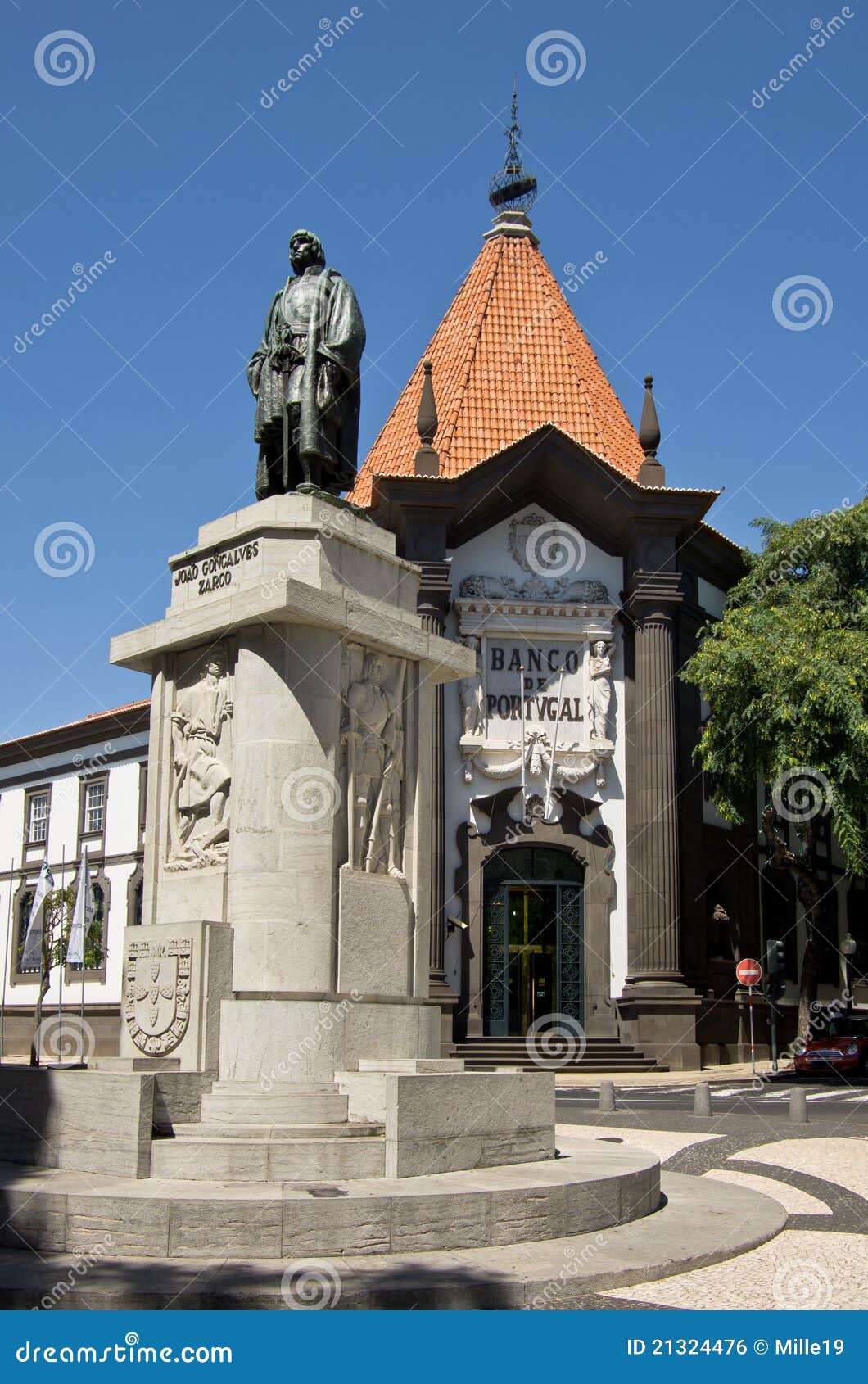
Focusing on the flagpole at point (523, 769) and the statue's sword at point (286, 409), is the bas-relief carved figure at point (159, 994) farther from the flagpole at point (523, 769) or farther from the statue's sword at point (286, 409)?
the flagpole at point (523, 769)

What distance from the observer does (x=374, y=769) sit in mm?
12133

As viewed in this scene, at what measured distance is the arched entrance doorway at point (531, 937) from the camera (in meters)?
33.9

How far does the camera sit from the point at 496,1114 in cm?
1079

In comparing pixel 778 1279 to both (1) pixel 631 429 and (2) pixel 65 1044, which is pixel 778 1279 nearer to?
(1) pixel 631 429

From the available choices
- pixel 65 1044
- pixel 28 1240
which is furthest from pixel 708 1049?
pixel 28 1240

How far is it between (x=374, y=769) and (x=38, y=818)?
40064 millimetres

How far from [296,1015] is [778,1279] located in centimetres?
392

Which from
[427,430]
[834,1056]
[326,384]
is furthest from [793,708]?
→ [326,384]

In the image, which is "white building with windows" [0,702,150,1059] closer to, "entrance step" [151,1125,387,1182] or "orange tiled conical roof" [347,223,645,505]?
"orange tiled conical roof" [347,223,645,505]

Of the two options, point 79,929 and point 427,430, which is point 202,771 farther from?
point 79,929

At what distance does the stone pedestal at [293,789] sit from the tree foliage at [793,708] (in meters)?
18.1

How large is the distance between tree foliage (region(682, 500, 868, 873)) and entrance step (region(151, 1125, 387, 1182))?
68.4 feet

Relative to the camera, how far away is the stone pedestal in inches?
432

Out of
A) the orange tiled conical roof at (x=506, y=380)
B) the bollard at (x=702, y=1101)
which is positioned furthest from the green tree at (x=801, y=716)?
the bollard at (x=702, y=1101)
